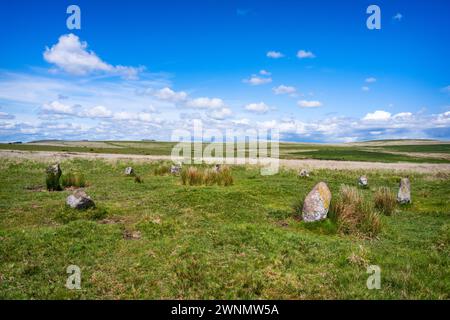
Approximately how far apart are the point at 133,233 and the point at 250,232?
4.56 m

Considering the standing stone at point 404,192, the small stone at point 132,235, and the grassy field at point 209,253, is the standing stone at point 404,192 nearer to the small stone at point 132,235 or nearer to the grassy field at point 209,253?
the grassy field at point 209,253

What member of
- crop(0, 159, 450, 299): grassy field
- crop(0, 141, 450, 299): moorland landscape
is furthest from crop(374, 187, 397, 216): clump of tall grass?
crop(0, 159, 450, 299): grassy field

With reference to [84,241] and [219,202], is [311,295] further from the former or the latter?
[219,202]

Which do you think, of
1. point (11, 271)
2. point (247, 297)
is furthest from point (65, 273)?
point (247, 297)

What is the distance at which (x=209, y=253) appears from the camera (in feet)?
34.2

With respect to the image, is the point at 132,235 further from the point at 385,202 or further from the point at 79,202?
the point at 385,202

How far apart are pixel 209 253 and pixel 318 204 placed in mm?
5841

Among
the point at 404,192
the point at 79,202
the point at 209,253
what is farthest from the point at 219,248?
the point at 404,192

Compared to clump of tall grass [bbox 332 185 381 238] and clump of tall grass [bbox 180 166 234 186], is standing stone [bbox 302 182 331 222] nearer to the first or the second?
clump of tall grass [bbox 332 185 381 238]

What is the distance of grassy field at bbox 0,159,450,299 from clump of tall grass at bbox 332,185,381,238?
40 cm

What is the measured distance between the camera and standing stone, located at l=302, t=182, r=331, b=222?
46.0ft

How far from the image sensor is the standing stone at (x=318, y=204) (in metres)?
14.0

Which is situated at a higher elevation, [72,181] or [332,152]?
[332,152]
